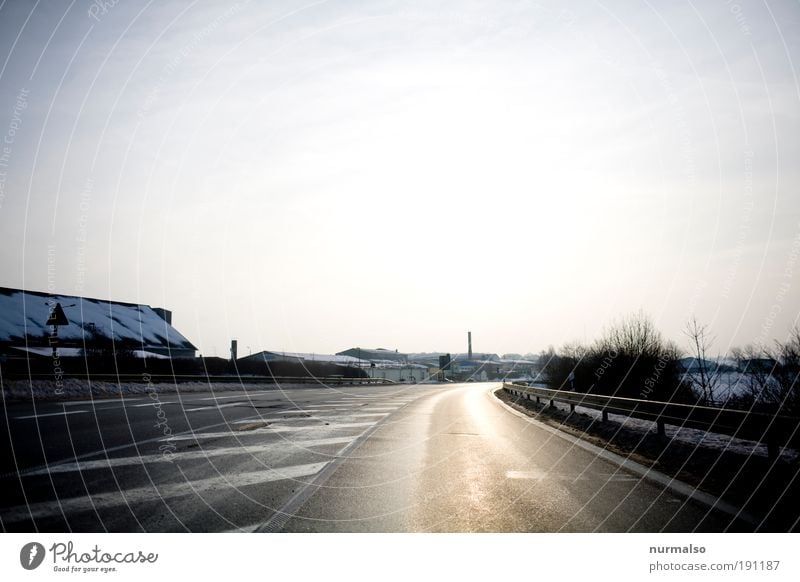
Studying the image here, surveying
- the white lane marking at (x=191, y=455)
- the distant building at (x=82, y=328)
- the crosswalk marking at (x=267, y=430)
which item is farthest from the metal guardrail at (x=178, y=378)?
the white lane marking at (x=191, y=455)

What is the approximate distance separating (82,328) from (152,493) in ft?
176

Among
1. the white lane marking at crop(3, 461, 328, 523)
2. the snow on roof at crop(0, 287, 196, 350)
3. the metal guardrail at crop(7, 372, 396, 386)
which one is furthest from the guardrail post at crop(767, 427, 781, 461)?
the snow on roof at crop(0, 287, 196, 350)

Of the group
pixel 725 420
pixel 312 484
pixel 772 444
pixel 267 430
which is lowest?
pixel 267 430

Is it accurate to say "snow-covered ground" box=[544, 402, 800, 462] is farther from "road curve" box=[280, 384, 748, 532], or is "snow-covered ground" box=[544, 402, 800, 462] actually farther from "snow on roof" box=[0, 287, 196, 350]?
"snow on roof" box=[0, 287, 196, 350]

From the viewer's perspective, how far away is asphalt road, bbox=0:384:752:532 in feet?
16.1

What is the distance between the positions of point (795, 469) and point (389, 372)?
12117cm

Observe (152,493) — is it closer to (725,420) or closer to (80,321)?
→ (725,420)

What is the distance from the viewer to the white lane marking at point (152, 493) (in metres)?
4.84

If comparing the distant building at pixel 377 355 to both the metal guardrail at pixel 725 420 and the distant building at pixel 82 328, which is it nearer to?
the distant building at pixel 82 328

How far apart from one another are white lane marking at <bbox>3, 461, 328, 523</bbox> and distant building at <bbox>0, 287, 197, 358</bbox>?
37159 mm

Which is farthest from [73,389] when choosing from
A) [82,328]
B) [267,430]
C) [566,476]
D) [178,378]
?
[82,328]

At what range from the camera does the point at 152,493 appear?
19.2 feet

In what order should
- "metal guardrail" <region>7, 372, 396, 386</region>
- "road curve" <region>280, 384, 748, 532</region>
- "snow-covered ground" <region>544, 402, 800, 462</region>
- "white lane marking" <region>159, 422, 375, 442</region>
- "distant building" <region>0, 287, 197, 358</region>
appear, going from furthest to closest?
"distant building" <region>0, 287, 197, 358</region> < "metal guardrail" <region>7, 372, 396, 386</region> < "white lane marking" <region>159, 422, 375, 442</region> < "snow-covered ground" <region>544, 402, 800, 462</region> < "road curve" <region>280, 384, 748, 532</region>

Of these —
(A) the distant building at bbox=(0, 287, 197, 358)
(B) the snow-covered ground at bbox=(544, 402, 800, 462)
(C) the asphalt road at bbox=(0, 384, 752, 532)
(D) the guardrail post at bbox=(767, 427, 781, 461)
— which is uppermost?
(A) the distant building at bbox=(0, 287, 197, 358)
